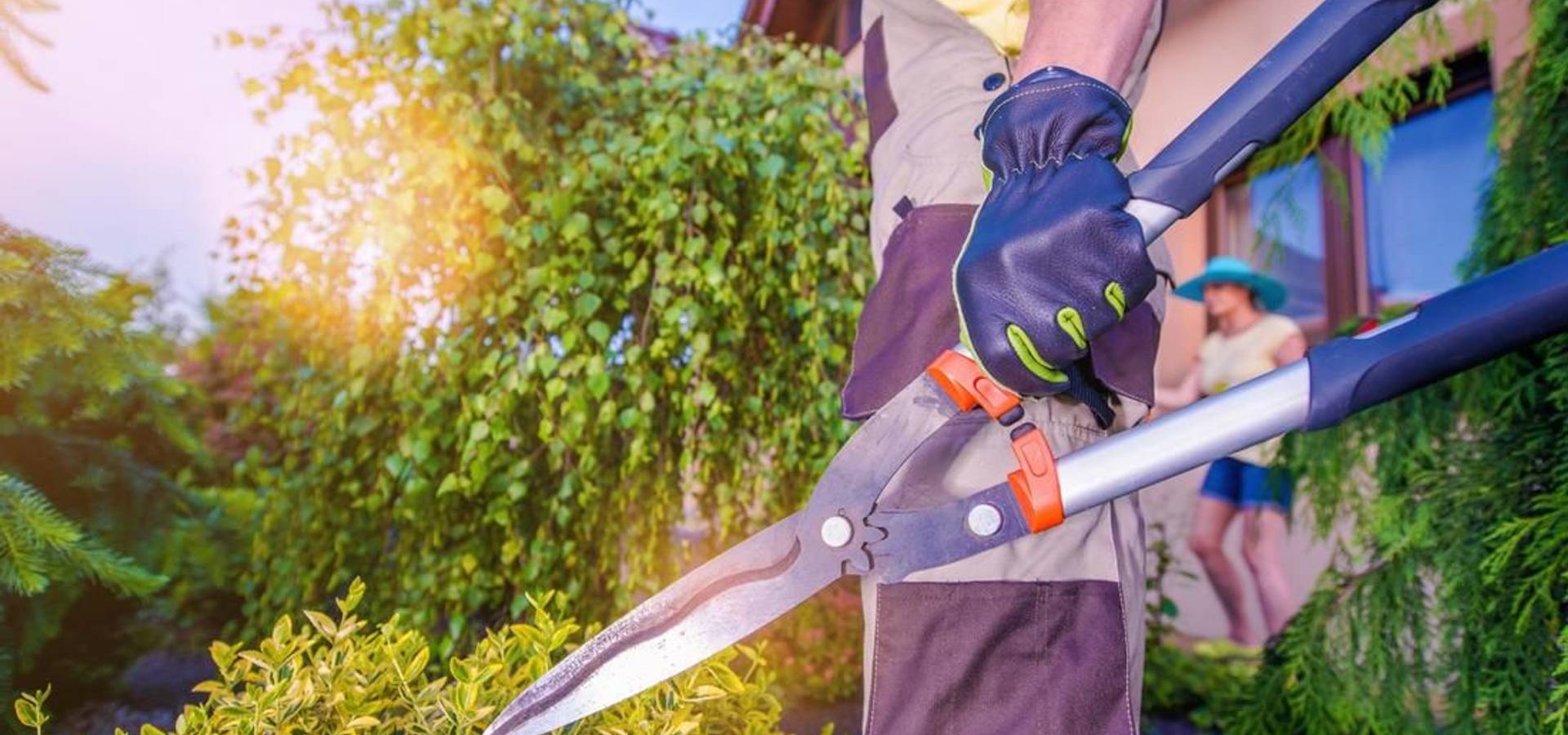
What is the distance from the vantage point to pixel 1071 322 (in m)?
1.00

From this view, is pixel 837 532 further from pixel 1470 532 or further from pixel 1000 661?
pixel 1470 532

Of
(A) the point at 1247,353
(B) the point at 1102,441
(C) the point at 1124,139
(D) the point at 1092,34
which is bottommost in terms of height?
(B) the point at 1102,441

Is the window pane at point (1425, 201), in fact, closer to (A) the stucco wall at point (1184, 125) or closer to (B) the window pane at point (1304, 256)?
(B) the window pane at point (1304, 256)

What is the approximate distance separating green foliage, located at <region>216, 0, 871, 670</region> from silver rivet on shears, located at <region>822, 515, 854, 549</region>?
4.97 ft

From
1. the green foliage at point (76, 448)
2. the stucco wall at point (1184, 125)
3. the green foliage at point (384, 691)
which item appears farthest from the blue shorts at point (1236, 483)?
the green foliage at point (76, 448)

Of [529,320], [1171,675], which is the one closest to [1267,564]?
[1171,675]

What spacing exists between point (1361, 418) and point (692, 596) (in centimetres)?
202

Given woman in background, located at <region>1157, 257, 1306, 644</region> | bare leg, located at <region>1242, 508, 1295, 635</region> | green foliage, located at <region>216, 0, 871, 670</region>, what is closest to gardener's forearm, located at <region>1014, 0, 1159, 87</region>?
green foliage, located at <region>216, 0, 871, 670</region>

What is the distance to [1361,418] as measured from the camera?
2.41 metres

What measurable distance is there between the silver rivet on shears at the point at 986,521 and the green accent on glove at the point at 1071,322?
21 cm

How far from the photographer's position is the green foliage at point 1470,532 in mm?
1813

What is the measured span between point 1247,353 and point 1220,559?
1.08 m

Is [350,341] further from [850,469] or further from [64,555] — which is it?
[850,469]

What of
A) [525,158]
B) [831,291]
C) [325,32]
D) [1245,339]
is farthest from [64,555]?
[1245,339]
